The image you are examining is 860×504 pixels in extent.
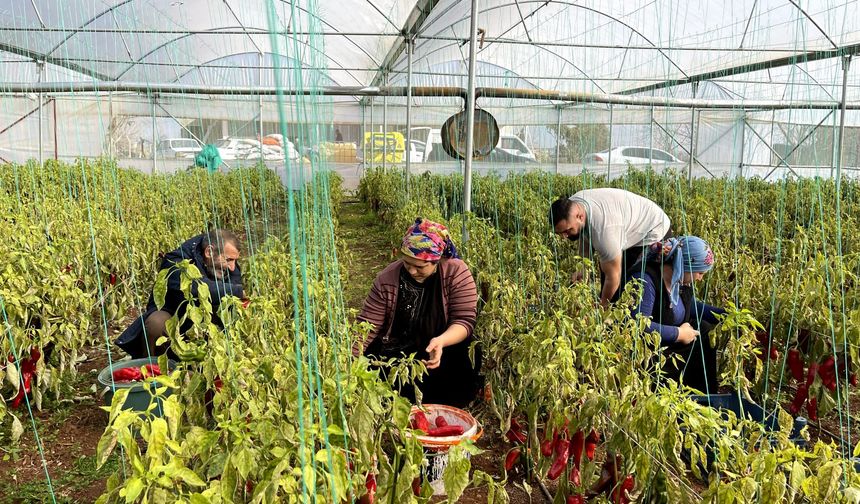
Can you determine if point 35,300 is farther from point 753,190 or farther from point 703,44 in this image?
point 703,44

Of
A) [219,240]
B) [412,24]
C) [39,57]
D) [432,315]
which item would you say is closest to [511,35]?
[412,24]

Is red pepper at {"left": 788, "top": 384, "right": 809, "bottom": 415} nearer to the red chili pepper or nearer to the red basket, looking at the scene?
the red chili pepper

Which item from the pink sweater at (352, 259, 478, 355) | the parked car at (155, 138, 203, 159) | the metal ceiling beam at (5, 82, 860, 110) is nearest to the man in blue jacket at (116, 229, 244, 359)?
the pink sweater at (352, 259, 478, 355)

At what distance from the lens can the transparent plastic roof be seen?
7770mm

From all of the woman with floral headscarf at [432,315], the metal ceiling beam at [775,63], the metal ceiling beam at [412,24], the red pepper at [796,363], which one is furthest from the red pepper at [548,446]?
the metal ceiling beam at [412,24]

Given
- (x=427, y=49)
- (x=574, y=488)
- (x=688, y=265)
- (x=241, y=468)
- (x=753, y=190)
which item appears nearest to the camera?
(x=241, y=468)

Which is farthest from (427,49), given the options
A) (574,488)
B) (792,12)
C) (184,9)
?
(574,488)

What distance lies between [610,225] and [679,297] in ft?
1.57

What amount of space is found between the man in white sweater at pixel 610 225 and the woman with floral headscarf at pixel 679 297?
173 mm

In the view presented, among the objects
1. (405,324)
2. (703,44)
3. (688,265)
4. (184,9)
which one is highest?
(184,9)

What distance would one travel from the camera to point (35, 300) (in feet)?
Answer: 8.98

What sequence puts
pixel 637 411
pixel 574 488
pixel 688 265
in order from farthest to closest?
pixel 688 265 → pixel 574 488 → pixel 637 411

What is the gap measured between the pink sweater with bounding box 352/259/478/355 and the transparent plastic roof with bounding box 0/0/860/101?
386cm

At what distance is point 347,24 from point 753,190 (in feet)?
21.0
